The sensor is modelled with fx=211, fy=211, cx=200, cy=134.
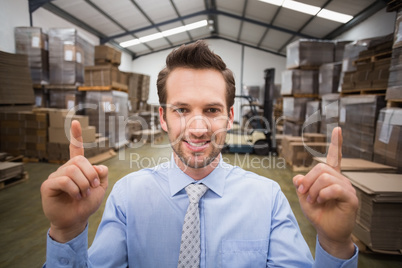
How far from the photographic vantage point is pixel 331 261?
35.4 inches

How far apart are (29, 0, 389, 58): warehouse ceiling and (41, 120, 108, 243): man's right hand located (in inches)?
368

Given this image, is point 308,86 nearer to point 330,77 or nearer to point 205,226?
point 330,77

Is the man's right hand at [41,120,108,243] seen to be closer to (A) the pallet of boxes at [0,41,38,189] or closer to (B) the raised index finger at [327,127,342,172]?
(B) the raised index finger at [327,127,342,172]

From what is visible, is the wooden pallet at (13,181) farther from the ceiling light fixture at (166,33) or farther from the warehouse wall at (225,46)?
the ceiling light fixture at (166,33)

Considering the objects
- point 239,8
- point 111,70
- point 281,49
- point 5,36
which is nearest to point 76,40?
point 111,70

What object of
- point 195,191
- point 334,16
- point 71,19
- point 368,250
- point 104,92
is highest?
point 334,16

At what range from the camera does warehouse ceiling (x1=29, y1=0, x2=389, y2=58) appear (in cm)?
838

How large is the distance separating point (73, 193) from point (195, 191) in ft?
2.21

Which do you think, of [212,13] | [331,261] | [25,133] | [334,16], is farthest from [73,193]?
[212,13]

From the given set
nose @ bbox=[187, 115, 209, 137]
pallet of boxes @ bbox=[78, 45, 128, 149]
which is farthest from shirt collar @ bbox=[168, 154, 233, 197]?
pallet of boxes @ bbox=[78, 45, 128, 149]

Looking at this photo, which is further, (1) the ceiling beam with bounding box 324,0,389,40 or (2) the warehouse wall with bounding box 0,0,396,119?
(1) the ceiling beam with bounding box 324,0,389,40

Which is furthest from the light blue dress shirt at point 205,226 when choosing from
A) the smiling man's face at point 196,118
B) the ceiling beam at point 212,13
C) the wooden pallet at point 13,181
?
the ceiling beam at point 212,13

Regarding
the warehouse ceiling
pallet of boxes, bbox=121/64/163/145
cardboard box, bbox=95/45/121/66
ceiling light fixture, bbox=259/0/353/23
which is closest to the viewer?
cardboard box, bbox=95/45/121/66

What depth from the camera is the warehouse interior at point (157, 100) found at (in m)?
2.86
